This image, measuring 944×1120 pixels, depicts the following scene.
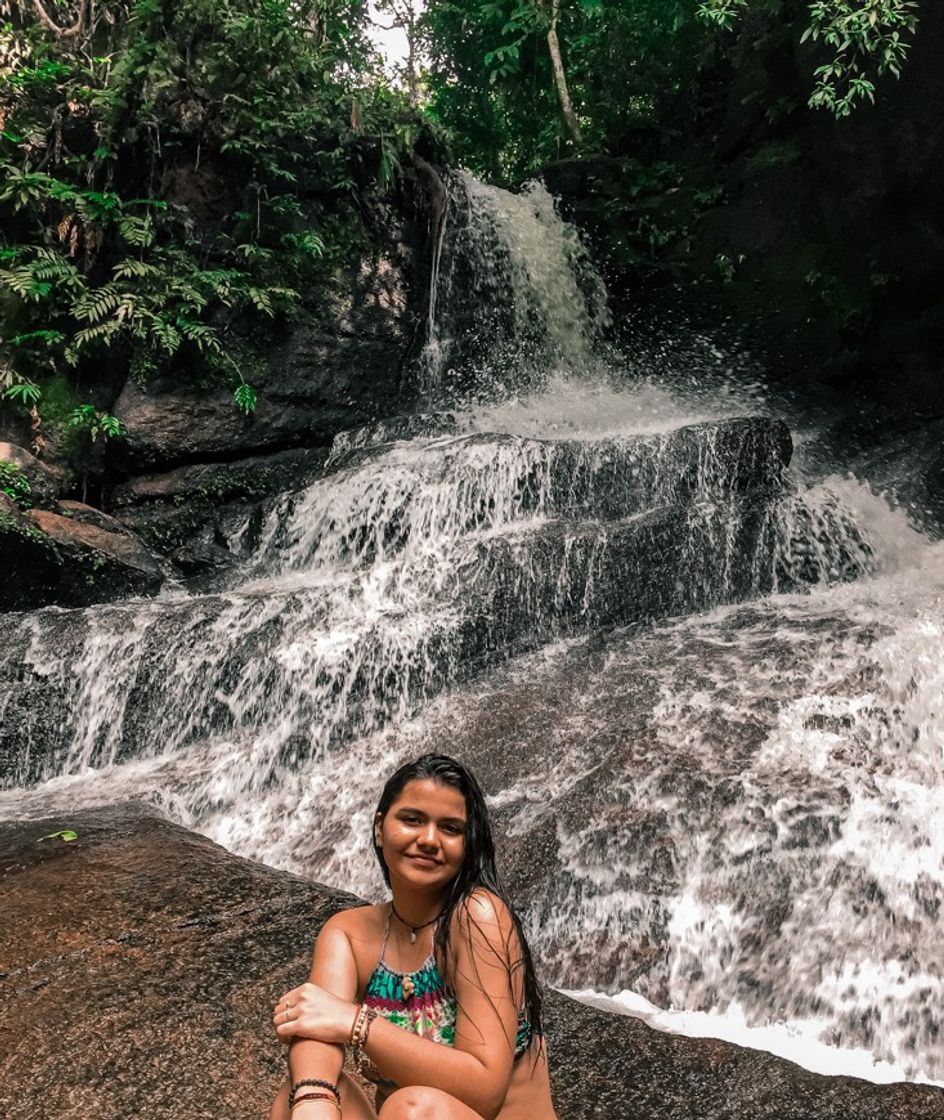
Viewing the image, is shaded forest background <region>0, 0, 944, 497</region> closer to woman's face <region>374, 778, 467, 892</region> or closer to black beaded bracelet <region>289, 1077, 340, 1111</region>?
woman's face <region>374, 778, 467, 892</region>

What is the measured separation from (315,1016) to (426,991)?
0.27 meters

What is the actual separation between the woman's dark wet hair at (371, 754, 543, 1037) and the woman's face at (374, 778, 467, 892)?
0.05 feet

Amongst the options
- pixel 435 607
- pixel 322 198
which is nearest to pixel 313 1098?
pixel 435 607

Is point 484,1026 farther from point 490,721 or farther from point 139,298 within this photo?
point 139,298

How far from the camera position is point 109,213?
10.9m

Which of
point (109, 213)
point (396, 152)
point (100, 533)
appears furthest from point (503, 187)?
point (100, 533)

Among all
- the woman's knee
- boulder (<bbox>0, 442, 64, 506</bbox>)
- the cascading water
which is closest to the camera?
the woman's knee

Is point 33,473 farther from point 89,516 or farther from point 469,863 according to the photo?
point 469,863

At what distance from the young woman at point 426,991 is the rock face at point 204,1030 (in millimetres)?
843

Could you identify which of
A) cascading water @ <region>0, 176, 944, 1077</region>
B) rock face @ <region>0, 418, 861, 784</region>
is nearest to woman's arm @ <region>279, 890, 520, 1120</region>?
cascading water @ <region>0, 176, 944, 1077</region>

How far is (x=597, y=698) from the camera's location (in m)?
5.89

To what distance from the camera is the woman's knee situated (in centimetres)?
161

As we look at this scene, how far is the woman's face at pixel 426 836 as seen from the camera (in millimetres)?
1821

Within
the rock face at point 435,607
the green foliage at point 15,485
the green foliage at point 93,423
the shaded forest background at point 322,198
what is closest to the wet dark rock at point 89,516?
the green foliage at point 15,485
